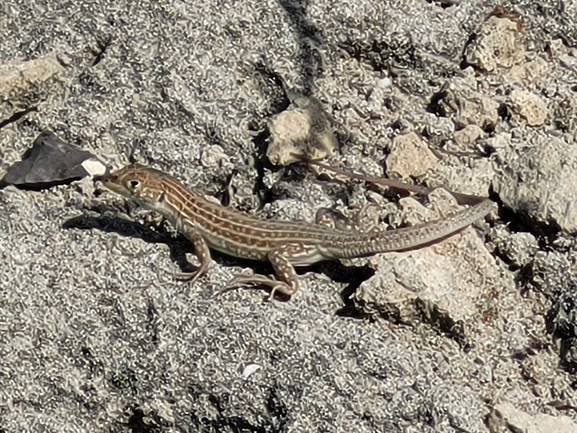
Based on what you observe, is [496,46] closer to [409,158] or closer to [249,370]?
[409,158]

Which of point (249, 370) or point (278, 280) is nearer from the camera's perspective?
point (249, 370)

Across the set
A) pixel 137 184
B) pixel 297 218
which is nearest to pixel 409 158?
pixel 297 218

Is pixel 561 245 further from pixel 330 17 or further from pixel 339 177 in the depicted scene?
pixel 330 17

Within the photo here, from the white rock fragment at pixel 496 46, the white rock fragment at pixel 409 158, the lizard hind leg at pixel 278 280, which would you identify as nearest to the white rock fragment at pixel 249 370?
the lizard hind leg at pixel 278 280

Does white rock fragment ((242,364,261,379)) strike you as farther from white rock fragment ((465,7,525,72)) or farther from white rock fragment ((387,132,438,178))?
white rock fragment ((465,7,525,72))

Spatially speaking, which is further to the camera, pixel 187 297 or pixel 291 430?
pixel 187 297

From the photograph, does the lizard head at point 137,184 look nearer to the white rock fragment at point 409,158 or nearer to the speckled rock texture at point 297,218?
the speckled rock texture at point 297,218

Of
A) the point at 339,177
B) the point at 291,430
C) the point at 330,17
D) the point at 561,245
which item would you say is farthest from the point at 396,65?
the point at 291,430
